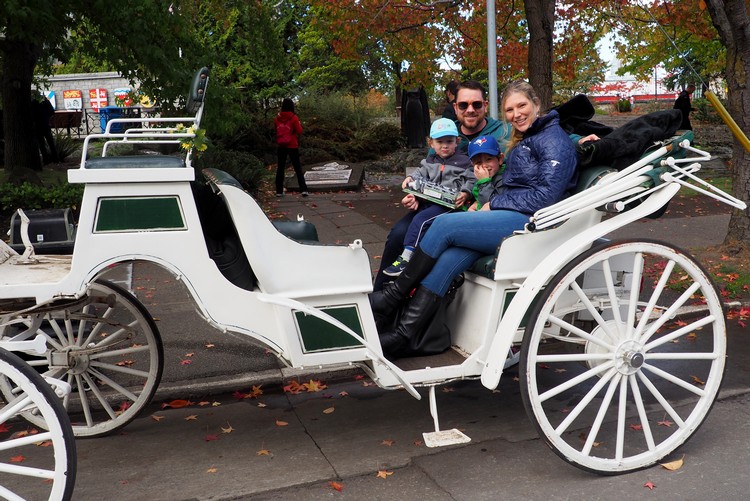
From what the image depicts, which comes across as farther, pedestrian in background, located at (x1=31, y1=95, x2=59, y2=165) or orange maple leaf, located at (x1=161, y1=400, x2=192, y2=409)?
pedestrian in background, located at (x1=31, y1=95, x2=59, y2=165)

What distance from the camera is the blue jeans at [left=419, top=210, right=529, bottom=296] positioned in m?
3.95

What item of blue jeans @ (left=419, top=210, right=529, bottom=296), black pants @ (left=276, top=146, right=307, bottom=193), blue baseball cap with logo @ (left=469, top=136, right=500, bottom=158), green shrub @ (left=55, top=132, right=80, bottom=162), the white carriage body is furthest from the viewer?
green shrub @ (left=55, top=132, right=80, bottom=162)

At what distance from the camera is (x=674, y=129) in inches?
162

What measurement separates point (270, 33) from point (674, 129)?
360 inches

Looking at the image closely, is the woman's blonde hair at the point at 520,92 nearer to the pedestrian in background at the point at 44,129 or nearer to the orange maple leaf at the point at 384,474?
the orange maple leaf at the point at 384,474

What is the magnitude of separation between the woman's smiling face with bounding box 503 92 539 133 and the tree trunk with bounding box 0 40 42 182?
32.9ft

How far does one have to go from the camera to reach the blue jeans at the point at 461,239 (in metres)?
3.95

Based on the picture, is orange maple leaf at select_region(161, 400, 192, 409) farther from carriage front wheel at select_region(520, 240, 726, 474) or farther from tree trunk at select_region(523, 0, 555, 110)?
tree trunk at select_region(523, 0, 555, 110)

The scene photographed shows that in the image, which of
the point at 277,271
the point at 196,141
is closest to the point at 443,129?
the point at 277,271

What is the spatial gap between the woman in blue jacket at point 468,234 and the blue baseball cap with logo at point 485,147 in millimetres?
320

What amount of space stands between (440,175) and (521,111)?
0.61 meters

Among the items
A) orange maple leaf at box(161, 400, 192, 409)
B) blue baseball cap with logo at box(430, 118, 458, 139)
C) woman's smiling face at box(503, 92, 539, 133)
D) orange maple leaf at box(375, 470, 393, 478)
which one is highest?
woman's smiling face at box(503, 92, 539, 133)

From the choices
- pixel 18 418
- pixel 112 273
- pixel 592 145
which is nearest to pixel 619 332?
pixel 592 145

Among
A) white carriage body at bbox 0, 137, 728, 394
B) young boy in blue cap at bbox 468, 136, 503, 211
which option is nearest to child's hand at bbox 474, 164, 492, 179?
young boy in blue cap at bbox 468, 136, 503, 211
